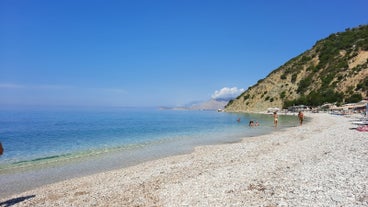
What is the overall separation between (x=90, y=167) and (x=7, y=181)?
15.5 ft

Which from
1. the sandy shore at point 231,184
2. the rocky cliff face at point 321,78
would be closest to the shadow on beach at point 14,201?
the sandy shore at point 231,184

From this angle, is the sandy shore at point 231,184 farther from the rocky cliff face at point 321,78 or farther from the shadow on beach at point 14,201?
the rocky cliff face at point 321,78

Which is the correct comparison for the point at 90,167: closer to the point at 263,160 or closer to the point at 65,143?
the point at 263,160

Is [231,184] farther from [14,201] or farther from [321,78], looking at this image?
[321,78]

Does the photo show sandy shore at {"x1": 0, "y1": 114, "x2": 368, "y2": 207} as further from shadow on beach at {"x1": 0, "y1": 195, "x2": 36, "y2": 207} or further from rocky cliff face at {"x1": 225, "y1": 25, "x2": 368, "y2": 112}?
rocky cliff face at {"x1": 225, "y1": 25, "x2": 368, "y2": 112}

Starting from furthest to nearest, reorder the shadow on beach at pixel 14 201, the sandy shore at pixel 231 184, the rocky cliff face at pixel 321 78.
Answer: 1. the rocky cliff face at pixel 321 78
2. the shadow on beach at pixel 14 201
3. the sandy shore at pixel 231 184

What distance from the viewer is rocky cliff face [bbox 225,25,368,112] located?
7694 centimetres

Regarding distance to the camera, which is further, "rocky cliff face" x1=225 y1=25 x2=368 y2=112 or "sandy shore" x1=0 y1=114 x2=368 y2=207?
"rocky cliff face" x1=225 y1=25 x2=368 y2=112

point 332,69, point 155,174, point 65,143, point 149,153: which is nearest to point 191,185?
point 155,174

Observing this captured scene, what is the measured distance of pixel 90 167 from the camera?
19188 millimetres

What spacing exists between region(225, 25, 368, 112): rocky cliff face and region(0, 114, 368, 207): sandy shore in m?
64.4

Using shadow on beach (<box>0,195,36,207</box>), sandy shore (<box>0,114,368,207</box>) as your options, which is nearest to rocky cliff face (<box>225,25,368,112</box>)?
sandy shore (<box>0,114,368,207</box>)

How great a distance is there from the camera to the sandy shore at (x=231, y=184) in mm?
9750

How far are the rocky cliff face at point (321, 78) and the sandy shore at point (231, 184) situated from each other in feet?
211
